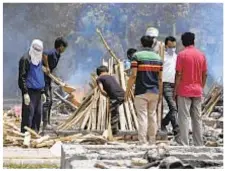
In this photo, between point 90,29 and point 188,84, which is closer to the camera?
point 188,84

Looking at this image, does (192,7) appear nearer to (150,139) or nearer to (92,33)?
(92,33)

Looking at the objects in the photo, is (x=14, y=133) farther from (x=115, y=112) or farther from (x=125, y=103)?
(x=125, y=103)

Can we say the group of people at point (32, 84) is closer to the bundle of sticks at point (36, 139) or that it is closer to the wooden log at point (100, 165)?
the bundle of sticks at point (36, 139)

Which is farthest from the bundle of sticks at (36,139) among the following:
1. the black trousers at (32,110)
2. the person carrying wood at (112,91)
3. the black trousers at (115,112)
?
the person carrying wood at (112,91)

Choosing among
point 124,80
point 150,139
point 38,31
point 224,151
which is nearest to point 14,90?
point 38,31

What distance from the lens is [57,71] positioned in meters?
28.9

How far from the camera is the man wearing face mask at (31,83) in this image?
12227 millimetres

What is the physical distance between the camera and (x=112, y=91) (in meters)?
12.8

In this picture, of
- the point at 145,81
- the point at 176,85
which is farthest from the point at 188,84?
the point at 145,81

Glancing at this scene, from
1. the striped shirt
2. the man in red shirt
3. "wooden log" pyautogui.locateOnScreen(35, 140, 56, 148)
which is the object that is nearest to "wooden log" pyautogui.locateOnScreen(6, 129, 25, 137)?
"wooden log" pyautogui.locateOnScreen(35, 140, 56, 148)

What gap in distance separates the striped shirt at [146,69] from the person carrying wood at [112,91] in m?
2.33

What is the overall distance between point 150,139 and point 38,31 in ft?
55.7

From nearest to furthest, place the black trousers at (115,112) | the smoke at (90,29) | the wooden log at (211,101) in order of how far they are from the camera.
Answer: the black trousers at (115,112) < the wooden log at (211,101) < the smoke at (90,29)

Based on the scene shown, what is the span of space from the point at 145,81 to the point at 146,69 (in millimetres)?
162
